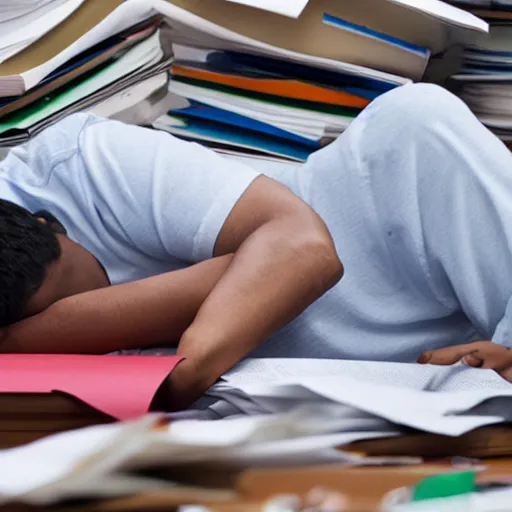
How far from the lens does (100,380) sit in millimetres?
691

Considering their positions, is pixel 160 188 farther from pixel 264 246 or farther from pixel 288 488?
pixel 288 488

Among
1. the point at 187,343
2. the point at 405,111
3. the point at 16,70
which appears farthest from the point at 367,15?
the point at 187,343

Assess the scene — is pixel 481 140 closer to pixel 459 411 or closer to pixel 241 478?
pixel 459 411

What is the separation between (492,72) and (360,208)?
0.49 meters

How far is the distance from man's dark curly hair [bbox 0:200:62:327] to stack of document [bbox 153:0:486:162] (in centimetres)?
49

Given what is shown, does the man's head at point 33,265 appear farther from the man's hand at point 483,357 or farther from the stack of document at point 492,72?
the stack of document at point 492,72

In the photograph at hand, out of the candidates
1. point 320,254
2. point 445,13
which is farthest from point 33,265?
point 445,13

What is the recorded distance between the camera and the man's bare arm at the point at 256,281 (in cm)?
78

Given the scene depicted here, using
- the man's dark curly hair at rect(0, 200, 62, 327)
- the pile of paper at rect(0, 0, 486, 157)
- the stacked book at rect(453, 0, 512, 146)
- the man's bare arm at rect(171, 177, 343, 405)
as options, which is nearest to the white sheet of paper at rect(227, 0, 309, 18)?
the pile of paper at rect(0, 0, 486, 157)

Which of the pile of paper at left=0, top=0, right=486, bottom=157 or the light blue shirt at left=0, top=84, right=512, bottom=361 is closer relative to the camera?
the light blue shirt at left=0, top=84, right=512, bottom=361

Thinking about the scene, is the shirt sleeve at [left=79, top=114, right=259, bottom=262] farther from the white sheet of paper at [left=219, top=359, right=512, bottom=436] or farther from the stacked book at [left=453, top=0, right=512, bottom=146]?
the stacked book at [left=453, top=0, right=512, bottom=146]

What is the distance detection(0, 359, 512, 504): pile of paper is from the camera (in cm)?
45

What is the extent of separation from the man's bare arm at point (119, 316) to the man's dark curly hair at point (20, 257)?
0.03 m

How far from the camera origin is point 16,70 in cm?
128
